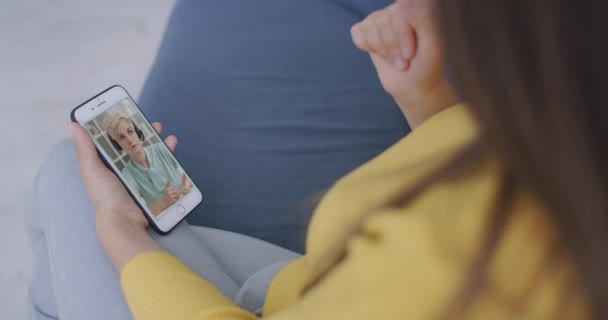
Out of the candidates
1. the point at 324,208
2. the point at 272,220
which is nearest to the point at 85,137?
the point at 272,220

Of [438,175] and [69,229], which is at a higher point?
[438,175]

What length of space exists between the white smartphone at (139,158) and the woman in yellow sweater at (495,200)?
1.33ft

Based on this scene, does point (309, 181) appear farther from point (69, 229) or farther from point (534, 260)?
point (534, 260)

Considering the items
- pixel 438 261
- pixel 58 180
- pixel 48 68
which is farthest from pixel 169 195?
pixel 48 68

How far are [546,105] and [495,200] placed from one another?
0.23 ft

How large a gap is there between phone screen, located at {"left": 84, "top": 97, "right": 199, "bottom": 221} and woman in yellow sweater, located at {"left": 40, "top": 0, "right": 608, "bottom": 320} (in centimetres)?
41

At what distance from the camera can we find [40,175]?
0.84 m

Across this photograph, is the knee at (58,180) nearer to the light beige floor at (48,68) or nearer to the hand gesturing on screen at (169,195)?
the hand gesturing on screen at (169,195)

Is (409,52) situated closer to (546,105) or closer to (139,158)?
(546,105)

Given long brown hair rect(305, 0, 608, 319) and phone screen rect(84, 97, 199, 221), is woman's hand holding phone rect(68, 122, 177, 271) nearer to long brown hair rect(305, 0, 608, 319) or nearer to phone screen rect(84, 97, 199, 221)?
phone screen rect(84, 97, 199, 221)

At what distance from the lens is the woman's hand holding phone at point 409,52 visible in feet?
1.91

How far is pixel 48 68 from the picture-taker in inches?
59.9

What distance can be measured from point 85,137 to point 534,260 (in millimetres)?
598

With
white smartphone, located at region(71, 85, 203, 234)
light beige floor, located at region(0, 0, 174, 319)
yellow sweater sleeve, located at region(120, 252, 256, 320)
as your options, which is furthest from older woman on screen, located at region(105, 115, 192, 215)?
light beige floor, located at region(0, 0, 174, 319)
